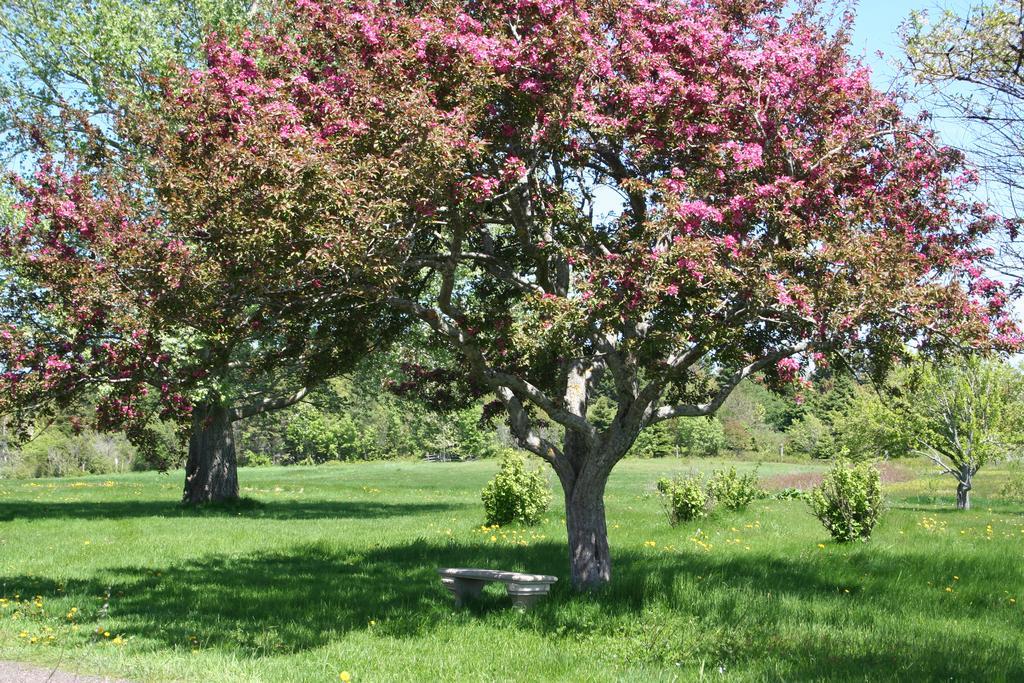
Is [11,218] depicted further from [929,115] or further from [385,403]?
[385,403]

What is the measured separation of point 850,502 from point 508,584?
8062 millimetres

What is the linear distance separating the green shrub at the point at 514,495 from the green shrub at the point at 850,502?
5859mm

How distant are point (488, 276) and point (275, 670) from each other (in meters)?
6.66

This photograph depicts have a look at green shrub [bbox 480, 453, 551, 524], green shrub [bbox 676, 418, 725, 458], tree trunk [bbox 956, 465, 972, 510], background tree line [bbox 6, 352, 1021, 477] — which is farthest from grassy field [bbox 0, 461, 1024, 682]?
green shrub [bbox 676, 418, 725, 458]


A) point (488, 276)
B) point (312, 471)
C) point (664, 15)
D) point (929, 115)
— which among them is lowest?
point (312, 471)

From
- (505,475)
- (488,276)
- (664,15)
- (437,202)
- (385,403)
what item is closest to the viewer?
(437,202)

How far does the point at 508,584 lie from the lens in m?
9.80

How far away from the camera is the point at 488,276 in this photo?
12.8m

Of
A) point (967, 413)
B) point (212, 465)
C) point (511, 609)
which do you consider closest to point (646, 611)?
point (511, 609)

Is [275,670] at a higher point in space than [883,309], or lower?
lower

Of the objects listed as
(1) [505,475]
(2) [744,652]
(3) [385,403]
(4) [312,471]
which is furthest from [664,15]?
(3) [385,403]

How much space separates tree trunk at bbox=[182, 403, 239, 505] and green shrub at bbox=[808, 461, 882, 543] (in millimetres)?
17551

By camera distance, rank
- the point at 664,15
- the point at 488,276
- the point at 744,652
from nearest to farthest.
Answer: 1. the point at 744,652
2. the point at 664,15
3. the point at 488,276

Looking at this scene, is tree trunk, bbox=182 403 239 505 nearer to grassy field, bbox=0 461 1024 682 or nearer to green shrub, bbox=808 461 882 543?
grassy field, bbox=0 461 1024 682
